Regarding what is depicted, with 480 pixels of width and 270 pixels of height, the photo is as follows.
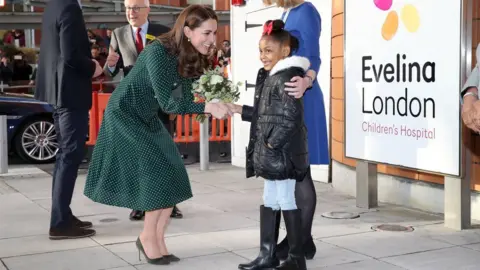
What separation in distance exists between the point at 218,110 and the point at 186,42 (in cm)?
48

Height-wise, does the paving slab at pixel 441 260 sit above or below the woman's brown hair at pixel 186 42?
below

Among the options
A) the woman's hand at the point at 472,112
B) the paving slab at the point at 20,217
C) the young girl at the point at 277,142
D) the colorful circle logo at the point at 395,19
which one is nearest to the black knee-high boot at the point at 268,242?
the young girl at the point at 277,142

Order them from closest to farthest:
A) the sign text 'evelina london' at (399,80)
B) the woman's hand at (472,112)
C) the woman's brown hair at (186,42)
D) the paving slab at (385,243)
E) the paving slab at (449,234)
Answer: the woman's hand at (472,112) → the woman's brown hair at (186,42) → the paving slab at (385,243) → the paving slab at (449,234) → the sign text 'evelina london' at (399,80)

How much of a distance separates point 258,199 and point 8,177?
378 cm

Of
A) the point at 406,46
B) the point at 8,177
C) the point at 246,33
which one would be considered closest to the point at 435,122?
the point at 406,46

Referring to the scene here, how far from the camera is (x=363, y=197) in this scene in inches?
248

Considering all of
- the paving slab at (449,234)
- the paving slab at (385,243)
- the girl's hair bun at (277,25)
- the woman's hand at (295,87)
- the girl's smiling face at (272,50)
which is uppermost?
the girl's hair bun at (277,25)

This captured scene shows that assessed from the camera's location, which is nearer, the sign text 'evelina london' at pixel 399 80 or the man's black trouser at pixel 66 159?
the man's black trouser at pixel 66 159

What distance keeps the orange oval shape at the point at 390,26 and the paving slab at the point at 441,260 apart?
1.97 m

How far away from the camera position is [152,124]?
4.29 meters

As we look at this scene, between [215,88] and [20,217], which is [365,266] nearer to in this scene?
[215,88]

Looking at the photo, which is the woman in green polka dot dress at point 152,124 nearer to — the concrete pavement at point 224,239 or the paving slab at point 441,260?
the concrete pavement at point 224,239

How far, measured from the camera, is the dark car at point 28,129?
34.3 feet

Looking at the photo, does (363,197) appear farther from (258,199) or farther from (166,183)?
(166,183)
